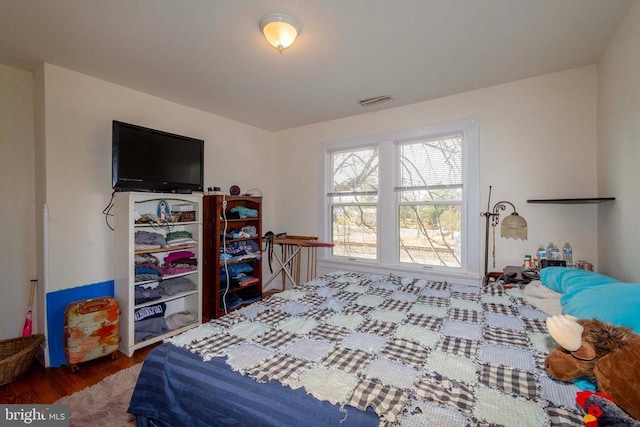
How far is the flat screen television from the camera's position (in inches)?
98.0

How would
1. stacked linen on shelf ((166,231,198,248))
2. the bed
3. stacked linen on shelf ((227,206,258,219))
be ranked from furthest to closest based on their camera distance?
1. stacked linen on shelf ((227,206,258,219))
2. stacked linen on shelf ((166,231,198,248))
3. the bed

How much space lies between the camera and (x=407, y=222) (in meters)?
3.39

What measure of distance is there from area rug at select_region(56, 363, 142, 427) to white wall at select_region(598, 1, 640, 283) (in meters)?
3.37

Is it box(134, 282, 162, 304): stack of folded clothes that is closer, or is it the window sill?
box(134, 282, 162, 304): stack of folded clothes

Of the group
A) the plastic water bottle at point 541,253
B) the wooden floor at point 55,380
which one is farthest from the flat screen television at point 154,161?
the plastic water bottle at point 541,253

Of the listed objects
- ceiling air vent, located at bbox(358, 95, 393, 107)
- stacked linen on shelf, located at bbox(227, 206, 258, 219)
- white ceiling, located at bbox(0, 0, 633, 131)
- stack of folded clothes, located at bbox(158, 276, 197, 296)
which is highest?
ceiling air vent, located at bbox(358, 95, 393, 107)

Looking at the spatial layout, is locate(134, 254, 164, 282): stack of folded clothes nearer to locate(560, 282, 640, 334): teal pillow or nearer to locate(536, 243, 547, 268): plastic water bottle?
locate(560, 282, 640, 334): teal pillow

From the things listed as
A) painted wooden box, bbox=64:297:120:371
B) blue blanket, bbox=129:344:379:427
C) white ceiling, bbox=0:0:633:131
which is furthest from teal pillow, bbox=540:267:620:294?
painted wooden box, bbox=64:297:120:371

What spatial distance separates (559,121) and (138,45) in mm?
3580

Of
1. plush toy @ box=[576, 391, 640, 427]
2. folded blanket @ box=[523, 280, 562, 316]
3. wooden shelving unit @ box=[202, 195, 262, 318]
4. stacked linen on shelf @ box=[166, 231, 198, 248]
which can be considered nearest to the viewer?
plush toy @ box=[576, 391, 640, 427]

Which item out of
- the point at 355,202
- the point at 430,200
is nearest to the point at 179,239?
the point at 355,202

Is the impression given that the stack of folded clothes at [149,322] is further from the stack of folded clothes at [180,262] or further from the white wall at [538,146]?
the white wall at [538,146]

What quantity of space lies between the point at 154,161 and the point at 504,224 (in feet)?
11.4

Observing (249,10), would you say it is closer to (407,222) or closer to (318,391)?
(318,391)
